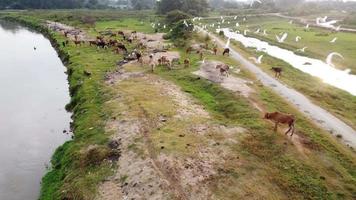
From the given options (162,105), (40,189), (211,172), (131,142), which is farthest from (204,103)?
(40,189)

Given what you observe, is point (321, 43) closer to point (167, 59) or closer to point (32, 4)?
point (167, 59)

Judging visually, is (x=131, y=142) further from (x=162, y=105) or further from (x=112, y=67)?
(x=112, y=67)

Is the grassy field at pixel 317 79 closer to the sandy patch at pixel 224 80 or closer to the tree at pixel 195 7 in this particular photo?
the sandy patch at pixel 224 80

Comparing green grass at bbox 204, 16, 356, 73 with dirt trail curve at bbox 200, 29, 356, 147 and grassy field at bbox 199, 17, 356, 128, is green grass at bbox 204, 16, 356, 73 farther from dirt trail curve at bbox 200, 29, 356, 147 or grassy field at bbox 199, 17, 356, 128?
dirt trail curve at bbox 200, 29, 356, 147

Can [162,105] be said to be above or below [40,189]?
above

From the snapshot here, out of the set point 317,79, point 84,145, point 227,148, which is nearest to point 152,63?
point 317,79

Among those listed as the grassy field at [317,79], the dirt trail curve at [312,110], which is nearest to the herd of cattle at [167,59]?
the dirt trail curve at [312,110]
